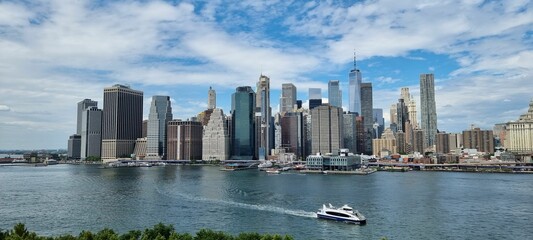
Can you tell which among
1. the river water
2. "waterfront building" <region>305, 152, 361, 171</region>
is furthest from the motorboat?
"waterfront building" <region>305, 152, 361, 171</region>

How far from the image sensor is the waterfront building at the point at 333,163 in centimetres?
17412

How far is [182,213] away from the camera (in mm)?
59562

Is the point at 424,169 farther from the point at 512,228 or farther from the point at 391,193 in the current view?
the point at 512,228

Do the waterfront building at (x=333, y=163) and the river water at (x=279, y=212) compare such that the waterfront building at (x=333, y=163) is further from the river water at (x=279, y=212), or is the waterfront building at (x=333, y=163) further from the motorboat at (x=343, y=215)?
the motorboat at (x=343, y=215)

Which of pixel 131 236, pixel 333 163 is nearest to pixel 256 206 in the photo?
pixel 131 236

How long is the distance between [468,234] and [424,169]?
161 metres

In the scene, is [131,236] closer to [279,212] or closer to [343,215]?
[343,215]

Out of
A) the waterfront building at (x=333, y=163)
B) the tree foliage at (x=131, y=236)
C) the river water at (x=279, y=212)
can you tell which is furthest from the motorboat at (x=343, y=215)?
the waterfront building at (x=333, y=163)

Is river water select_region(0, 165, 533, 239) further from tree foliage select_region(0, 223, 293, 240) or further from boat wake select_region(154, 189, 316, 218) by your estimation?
tree foliage select_region(0, 223, 293, 240)

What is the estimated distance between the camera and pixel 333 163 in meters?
176

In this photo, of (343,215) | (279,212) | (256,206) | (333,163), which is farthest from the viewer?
(333,163)

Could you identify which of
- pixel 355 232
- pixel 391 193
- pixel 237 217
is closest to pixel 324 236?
pixel 355 232

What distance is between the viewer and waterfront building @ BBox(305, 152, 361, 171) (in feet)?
571

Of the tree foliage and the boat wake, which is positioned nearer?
the tree foliage
